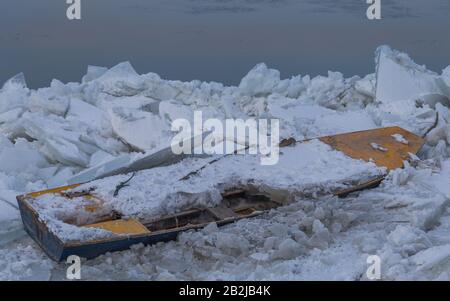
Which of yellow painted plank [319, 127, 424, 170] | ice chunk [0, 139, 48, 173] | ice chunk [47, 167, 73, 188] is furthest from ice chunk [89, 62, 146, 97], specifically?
yellow painted plank [319, 127, 424, 170]

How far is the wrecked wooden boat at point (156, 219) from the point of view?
4.41 m

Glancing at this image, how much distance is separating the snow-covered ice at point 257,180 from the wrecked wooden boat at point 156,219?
7 cm

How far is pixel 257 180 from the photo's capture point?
536cm

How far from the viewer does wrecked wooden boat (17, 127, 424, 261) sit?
441 centimetres

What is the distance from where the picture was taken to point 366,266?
4.17 metres

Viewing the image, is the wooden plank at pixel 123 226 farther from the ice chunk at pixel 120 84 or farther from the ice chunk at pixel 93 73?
the ice chunk at pixel 93 73

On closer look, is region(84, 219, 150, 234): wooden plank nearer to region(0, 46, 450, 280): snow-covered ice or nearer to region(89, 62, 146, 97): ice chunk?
region(0, 46, 450, 280): snow-covered ice

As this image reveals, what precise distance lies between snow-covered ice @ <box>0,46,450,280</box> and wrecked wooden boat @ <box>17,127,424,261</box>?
0.22 feet

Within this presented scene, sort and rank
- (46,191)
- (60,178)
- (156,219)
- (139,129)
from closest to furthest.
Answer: (156,219)
(46,191)
(60,178)
(139,129)

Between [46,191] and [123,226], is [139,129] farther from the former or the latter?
[123,226]

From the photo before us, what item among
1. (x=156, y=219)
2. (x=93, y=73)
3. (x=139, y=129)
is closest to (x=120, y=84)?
(x=93, y=73)

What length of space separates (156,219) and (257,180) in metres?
0.96

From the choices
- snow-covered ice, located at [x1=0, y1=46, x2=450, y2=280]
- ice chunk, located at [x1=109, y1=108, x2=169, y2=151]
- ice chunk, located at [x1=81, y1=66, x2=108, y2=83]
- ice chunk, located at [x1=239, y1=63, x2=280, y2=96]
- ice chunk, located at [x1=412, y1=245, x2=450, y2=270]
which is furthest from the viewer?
ice chunk, located at [x1=81, y1=66, x2=108, y2=83]
